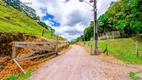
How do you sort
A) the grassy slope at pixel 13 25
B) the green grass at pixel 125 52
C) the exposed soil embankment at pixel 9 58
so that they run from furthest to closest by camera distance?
the grassy slope at pixel 13 25, the green grass at pixel 125 52, the exposed soil embankment at pixel 9 58

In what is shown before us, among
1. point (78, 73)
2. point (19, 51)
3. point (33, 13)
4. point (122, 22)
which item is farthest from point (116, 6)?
point (33, 13)

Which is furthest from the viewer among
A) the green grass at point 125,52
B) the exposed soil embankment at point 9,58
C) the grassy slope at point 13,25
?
the grassy slope at point 13,25

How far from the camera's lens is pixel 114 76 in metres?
9.55

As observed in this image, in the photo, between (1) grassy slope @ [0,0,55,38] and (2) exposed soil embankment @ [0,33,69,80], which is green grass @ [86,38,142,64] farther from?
(1) grassy slope @ [0,0,55,38]

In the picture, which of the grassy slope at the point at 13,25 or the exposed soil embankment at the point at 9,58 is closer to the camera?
the exposed soil embankment at the point at 9,58

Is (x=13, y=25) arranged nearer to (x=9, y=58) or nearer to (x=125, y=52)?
(x=125, y=52)

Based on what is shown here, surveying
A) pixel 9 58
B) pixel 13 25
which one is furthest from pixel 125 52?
pixel 13 25

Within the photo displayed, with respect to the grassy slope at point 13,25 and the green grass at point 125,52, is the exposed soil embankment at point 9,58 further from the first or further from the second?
the green grass at point 125,52

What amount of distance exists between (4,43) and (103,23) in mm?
55666

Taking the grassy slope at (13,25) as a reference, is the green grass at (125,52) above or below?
below

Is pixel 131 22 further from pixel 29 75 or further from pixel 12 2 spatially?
pixel 12 2

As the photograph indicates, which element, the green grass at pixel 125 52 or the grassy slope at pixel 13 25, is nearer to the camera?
the green grass at pixel 125 52

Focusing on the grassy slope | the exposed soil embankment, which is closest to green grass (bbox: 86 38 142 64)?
the exposed soil embankment

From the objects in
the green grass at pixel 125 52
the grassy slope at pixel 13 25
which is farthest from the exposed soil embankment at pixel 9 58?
the green grass at pixel 125 52
